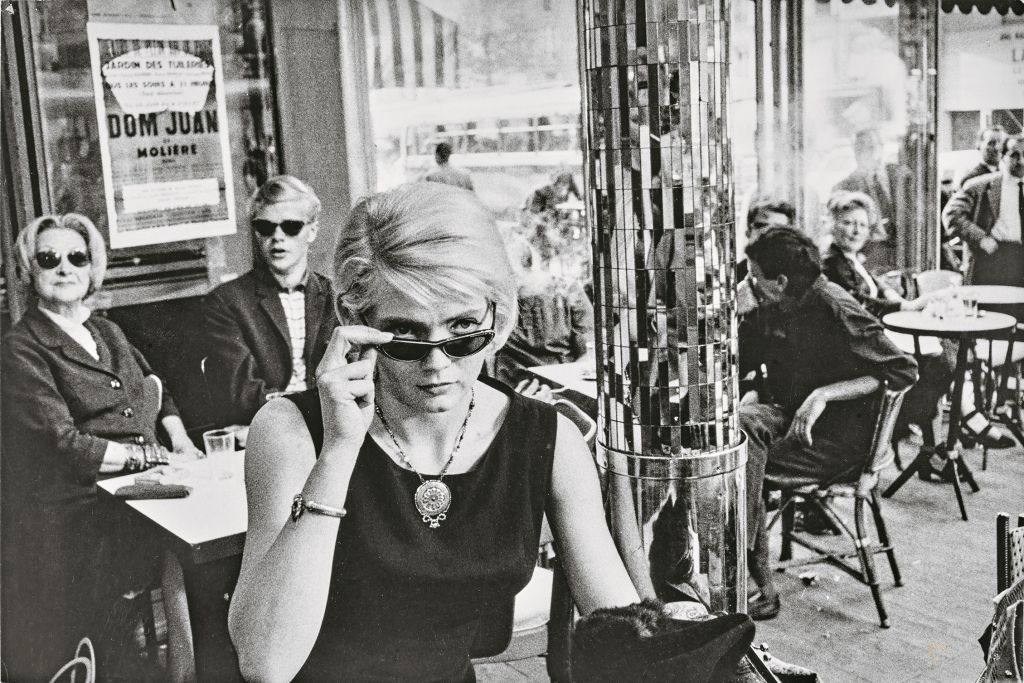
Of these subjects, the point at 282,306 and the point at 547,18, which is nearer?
the point at 282,306

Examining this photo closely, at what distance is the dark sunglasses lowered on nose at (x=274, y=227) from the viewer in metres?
2.09

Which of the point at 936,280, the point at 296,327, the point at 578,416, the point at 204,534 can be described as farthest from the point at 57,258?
the point at 936,280

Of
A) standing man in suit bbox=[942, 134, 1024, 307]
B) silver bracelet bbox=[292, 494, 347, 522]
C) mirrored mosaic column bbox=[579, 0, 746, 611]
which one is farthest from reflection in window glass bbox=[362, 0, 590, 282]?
standing man in suit bbox=[942, 134, 1024, 307]

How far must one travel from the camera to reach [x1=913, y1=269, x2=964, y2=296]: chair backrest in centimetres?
270

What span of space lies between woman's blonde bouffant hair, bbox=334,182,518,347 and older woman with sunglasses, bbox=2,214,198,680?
675 millimetres

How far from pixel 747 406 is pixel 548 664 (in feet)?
3.49

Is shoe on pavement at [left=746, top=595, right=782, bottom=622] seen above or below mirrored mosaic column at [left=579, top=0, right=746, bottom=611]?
below

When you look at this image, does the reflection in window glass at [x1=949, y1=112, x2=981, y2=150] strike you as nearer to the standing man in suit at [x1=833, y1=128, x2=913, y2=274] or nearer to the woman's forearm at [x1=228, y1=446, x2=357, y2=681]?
the standing man in suit at [x1=833, y1=128, x2=913, y2=274]

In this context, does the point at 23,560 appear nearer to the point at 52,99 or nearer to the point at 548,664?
the point at 52,99

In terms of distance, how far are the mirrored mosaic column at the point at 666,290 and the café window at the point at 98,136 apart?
0.65 meters

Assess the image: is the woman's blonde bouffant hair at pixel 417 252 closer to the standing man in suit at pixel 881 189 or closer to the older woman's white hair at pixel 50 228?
the older woman's white hair at pixel 50 228

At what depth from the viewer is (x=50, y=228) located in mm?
1973

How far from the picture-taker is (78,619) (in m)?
2.18

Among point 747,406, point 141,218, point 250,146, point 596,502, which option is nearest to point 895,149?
point 747,406
